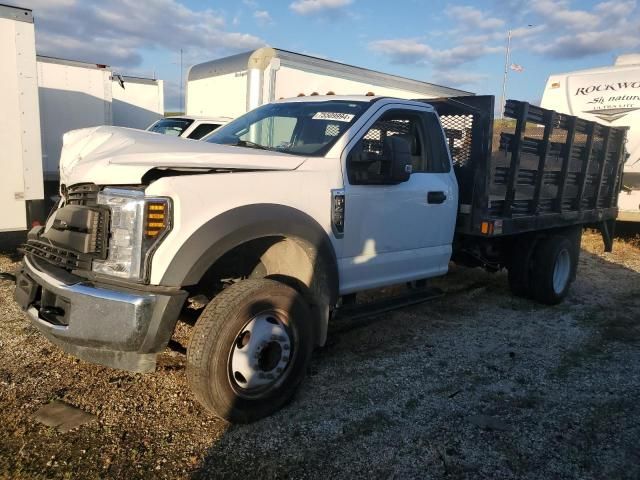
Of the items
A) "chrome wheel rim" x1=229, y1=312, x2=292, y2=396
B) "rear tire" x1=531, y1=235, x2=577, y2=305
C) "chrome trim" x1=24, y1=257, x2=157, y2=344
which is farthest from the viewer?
"rear tire" x1=531, y1=235, x2=577, y2=305

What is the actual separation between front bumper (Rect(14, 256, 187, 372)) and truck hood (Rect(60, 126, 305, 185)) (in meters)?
0.61

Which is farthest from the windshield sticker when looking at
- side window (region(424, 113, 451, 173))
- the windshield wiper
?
side window (region(424, 113, 451, 173))

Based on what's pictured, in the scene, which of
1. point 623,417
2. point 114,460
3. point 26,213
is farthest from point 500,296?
point 26,213

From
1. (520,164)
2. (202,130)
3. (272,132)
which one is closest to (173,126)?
(202,130)

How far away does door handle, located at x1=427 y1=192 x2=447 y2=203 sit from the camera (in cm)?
456

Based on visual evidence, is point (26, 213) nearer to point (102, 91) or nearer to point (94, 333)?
point (94, 333)

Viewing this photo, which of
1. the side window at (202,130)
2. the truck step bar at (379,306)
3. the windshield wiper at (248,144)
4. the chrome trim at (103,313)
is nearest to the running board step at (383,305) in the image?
the truck step bar at (379,306)

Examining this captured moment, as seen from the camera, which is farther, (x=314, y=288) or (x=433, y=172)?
(x=433, y=172)

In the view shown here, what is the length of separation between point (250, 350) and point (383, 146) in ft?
5.79

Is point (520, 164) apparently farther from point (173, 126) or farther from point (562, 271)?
point (173, 126)

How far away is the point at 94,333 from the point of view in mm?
2873

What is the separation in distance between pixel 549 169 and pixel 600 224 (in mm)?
2263

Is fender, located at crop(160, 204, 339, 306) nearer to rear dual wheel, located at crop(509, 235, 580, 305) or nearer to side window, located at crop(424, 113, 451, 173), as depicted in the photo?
side window, located at crop(424, 113, 451, 173)

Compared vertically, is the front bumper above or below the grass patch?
above
